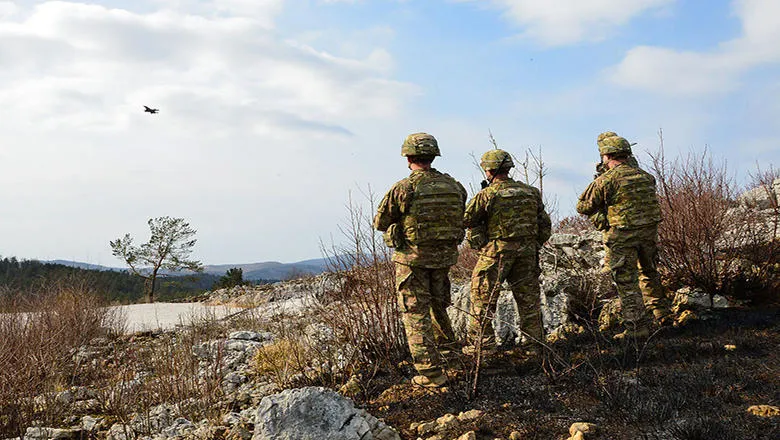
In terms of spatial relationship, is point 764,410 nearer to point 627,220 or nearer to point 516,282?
point 516,282

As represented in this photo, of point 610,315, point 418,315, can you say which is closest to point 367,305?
point 418,315

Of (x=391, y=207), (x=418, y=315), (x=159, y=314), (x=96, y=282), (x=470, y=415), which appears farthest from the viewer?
(x=159, y=314)

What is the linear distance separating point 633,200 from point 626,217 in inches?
7.7

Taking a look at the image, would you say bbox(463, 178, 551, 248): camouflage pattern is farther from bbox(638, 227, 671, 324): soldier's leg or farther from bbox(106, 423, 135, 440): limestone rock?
bbox(106, 423, 135, 440): limestone rock

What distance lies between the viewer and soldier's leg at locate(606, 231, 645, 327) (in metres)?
6.00

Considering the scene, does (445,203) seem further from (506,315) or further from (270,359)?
(270,359)

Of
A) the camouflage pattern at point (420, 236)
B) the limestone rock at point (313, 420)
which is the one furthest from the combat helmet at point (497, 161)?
the limestone rock at point (313, 420)

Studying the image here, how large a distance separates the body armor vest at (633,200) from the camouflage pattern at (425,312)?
2199 mm

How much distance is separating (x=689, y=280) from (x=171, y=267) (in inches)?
888

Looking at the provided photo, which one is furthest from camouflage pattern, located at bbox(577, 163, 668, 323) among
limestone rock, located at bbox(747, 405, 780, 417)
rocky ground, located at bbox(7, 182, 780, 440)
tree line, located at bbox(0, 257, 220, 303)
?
tree line, located at bbox(0, 257, 220, 303)

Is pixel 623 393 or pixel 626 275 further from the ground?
pixel 626 275

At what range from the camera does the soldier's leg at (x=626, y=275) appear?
6.00 metres

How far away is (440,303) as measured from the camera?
5.23 m

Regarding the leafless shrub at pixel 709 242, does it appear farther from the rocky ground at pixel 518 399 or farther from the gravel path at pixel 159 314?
the gravel path at pixel 159 314
